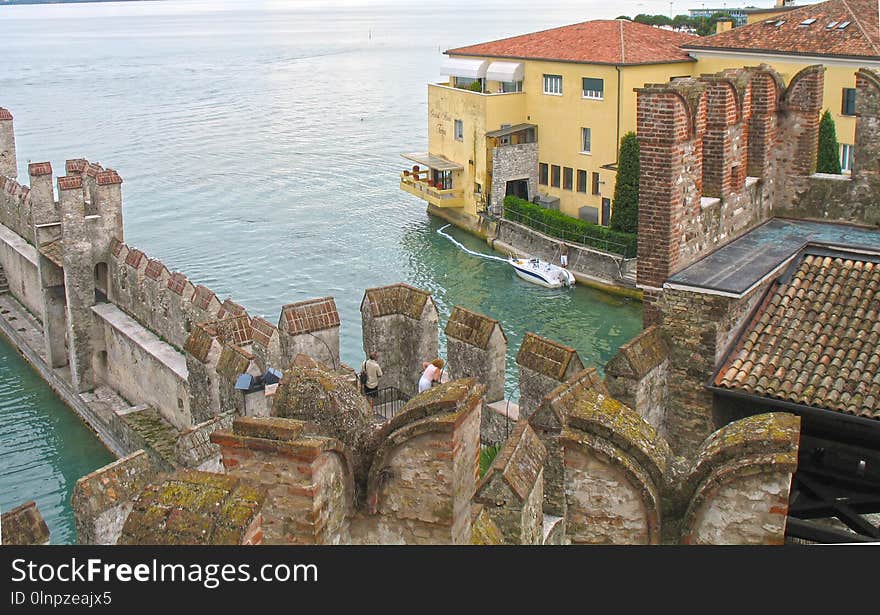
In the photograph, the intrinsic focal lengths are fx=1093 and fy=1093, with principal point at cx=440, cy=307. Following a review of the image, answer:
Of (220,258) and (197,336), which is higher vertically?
(197,336)

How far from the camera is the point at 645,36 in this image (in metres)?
50.9

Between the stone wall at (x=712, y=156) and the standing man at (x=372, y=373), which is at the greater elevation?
the stone wall at (x=712, y=156)

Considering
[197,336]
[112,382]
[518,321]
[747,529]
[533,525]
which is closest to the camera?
[747,529]

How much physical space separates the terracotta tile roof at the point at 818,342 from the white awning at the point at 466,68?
4388 cm

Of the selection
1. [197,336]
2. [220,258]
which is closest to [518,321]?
[220,258]

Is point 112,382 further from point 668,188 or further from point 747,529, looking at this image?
point 747,529

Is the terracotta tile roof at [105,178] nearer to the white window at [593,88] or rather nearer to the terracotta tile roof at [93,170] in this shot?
the terracotta tile roof at [93,170]

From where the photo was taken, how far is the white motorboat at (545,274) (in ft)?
142

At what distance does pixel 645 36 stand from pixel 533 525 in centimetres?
4565

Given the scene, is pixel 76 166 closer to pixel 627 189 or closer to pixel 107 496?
pixel 107 496

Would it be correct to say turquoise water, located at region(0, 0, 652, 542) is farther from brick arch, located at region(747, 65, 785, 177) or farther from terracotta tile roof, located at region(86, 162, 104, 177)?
brick arch, located at region(747, 65, 785, 177)

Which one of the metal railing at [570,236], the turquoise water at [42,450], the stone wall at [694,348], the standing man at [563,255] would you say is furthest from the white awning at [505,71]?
the stone wall at [694,348]

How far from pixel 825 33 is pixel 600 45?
11428mm

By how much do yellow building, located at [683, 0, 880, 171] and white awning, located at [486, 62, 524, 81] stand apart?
12151mm
